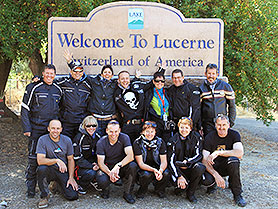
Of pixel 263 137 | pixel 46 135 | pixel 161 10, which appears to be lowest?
pixel 263 137

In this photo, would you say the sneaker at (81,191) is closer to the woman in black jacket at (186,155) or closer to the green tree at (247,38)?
the woman in black jacket at (186,155)

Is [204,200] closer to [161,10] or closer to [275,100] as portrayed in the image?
[161,10]

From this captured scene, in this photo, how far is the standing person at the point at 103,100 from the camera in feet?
14.6

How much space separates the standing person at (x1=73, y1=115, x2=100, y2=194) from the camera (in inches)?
160

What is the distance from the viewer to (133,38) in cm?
521

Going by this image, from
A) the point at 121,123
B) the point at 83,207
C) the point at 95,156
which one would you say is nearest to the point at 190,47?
the point at 121,123

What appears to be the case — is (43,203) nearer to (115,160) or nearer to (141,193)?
(115,160)

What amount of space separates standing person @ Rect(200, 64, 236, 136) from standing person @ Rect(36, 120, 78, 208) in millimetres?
2148

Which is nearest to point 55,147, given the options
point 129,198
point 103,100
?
point 103,100

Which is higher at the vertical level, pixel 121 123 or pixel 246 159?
pixel 121 123

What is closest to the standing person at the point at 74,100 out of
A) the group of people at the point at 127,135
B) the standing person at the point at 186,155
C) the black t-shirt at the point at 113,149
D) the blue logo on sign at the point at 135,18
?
the group of people at the point at 127,135

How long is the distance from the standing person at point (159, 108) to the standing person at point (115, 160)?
2.05ft

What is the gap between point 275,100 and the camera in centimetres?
707

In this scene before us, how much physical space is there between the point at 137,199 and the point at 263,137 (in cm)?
679
